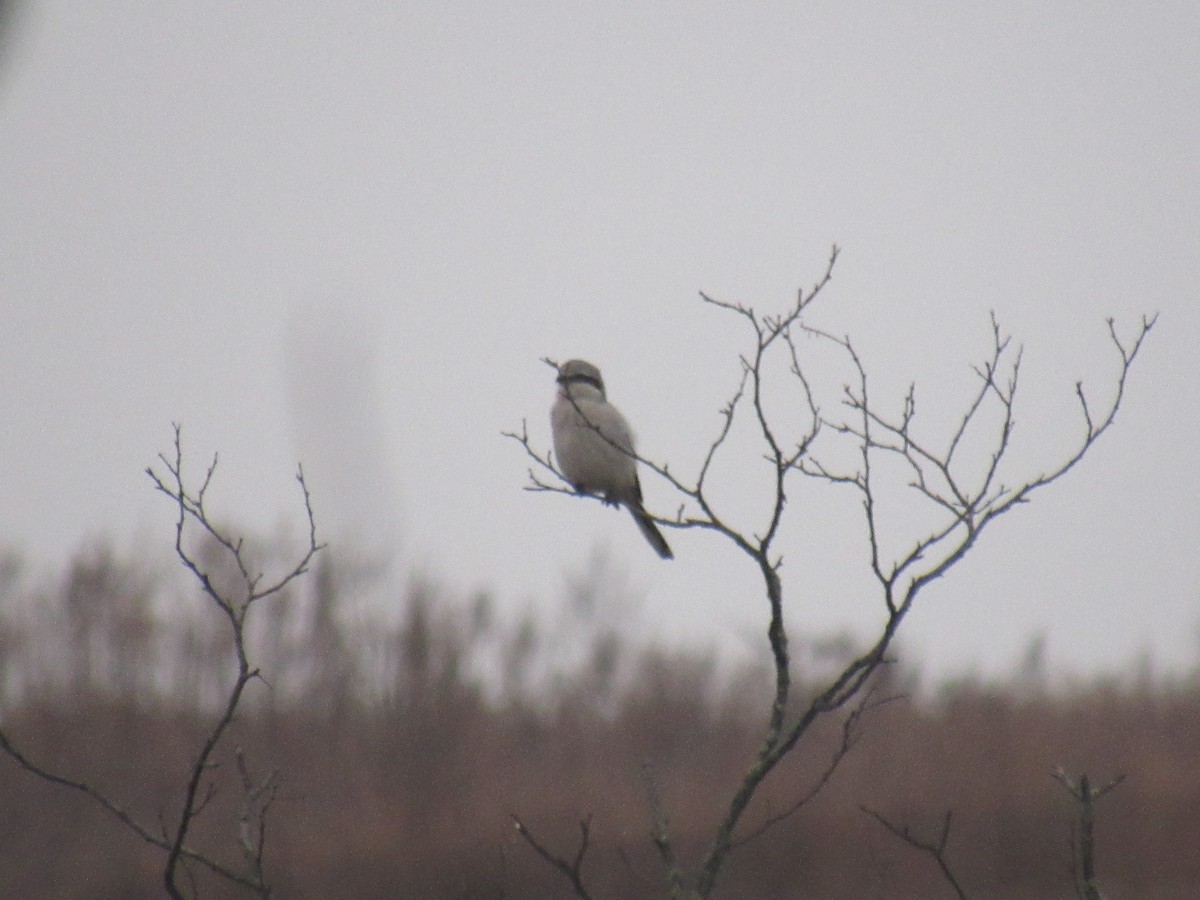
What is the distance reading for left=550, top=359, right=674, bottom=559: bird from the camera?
5766 mm

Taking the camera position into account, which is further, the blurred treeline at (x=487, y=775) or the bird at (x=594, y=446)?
the blurred treeline at (x=487, y=775)

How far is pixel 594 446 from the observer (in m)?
5.77

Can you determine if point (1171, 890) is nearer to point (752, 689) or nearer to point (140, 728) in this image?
point (752, 689)

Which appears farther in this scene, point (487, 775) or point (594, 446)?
point (487, 775)

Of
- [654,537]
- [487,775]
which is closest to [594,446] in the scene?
[654,537]

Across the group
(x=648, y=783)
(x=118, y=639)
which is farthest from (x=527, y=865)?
(x=648, y=783)

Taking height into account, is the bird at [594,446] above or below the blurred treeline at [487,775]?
above

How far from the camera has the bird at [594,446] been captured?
577 cm

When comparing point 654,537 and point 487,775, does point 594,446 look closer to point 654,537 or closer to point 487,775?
point 654,537

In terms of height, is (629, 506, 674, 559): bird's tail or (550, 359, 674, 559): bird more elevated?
(550, 359, 674, 559): bird

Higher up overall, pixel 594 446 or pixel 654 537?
pixel 594 446

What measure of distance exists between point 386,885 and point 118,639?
16.5 feet

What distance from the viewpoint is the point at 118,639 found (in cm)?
1383

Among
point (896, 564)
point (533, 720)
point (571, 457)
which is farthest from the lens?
point (533, 720)
